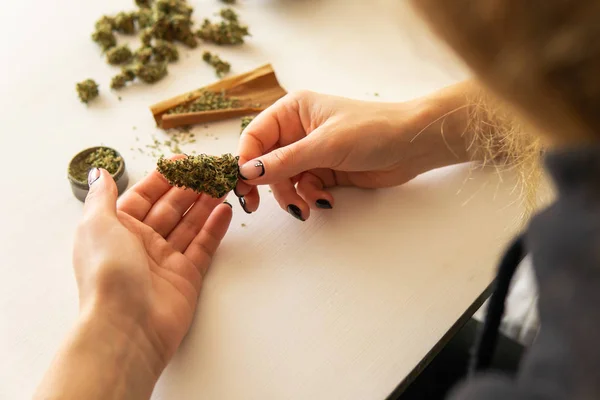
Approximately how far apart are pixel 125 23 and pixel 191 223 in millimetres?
712

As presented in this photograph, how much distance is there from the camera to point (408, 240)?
111 cm

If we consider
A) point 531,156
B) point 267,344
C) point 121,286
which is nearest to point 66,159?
point 121,286

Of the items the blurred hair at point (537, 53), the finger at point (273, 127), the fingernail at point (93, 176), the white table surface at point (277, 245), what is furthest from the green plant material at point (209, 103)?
the blurred hair at point (537, 53)

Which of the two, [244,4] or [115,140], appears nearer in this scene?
[115,140]

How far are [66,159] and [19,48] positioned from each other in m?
0.45

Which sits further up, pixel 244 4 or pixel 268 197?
pixel 244 4

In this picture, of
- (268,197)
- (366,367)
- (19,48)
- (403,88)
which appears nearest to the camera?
(366,367)

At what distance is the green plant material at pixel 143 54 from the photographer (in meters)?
1.45

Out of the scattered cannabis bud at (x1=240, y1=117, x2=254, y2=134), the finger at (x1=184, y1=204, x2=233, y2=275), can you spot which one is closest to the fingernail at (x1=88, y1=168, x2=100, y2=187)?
the finger at (x1=184, y1=204, x2=233, y2=275)

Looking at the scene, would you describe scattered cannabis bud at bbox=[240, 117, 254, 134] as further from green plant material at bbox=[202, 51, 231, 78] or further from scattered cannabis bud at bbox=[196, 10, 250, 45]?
scattered cannabis bud at bbox=[196, 10, 250, 45]

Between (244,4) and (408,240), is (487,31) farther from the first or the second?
(244,4)

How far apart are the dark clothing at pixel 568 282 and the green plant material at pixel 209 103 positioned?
101 cm

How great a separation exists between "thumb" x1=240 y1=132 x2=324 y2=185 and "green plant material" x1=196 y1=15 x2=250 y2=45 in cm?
54

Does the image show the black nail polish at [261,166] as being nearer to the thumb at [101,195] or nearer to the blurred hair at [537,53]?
the thumb at [101,195]
